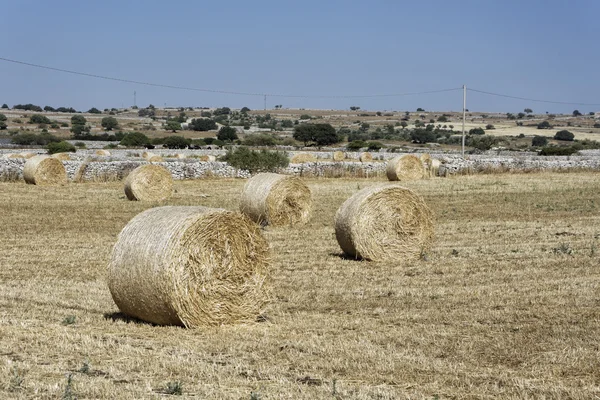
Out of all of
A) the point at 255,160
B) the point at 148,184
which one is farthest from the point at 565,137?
the point at 148,184

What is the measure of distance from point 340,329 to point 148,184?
2059 cm

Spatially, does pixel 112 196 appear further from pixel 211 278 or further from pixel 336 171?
pixel 211 278

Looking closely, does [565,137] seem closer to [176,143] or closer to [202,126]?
[202,126]

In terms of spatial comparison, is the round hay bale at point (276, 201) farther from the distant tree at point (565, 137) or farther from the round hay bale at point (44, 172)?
the distant tree at point (565, 137)

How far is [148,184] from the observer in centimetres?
3042

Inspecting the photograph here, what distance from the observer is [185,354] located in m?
9.36

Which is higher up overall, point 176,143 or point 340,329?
point 340,329

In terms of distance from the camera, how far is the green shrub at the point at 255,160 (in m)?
41.2

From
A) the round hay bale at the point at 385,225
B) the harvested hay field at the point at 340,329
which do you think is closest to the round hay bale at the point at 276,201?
the harvested hay field at the point at 340,329

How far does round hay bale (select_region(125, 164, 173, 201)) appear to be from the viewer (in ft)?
98.7

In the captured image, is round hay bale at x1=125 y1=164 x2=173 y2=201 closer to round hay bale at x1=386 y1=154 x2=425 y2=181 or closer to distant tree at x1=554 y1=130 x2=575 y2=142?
round hay bale at x1=386 y1=154 x2=425 y2=181

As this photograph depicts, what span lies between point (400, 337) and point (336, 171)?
108 ft

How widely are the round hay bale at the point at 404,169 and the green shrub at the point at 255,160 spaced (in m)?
5.10

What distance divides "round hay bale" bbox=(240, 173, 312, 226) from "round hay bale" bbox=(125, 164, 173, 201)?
305 inches
